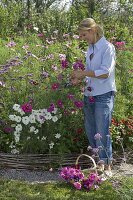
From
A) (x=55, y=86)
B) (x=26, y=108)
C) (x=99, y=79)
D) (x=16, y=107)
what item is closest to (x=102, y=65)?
(x=99, y=79)

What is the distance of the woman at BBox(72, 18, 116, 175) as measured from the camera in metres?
4.77

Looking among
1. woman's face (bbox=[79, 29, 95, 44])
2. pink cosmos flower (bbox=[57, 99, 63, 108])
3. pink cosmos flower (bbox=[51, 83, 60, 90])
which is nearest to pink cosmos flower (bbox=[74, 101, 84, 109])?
pink cosmos flower (bbox=[57, 99, 63, 108])

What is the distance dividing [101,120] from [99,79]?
436 millimetres

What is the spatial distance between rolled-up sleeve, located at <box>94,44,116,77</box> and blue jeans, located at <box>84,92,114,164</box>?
303 millimetres

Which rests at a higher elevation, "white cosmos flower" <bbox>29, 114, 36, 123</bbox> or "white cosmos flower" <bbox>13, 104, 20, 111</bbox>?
"white cosmos flower" <bbox>13, 104, 20, 111</bbox>

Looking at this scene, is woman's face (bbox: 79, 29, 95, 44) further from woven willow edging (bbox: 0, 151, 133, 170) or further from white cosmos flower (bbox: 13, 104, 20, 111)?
woven willow edging (bbox: 0, 151, 133, 170)

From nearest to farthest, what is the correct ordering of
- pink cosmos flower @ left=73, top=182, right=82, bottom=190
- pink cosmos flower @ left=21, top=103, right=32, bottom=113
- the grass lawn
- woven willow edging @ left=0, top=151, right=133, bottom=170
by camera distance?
the grass lawn < pink cosmos flower @ left=73, top=182, right=82, bottom=190 < pink cosmos flower @ left=21, top=103, right=32, bottom=113 < woven willow edging @ left=0, top=151, right=133, bottom=170

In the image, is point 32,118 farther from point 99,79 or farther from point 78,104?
point 99,79

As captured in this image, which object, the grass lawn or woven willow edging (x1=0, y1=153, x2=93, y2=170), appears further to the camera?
woven willow edging (x1=0, y1=153, x2=93, y2=170)

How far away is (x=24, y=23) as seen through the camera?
15.2 metres

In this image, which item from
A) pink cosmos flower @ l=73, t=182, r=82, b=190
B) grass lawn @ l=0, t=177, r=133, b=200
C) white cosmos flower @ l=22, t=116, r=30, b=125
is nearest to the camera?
grass lawn @ l=0, t=177, r=133, b=200

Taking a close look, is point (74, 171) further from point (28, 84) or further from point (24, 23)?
point (24, 23)

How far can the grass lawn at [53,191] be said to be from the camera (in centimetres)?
453

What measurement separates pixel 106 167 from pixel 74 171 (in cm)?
50
